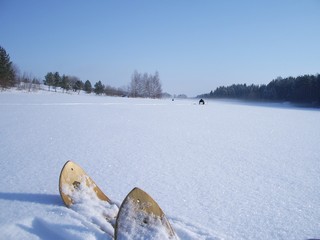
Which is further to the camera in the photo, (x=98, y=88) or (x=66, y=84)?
(x=98, y=88)

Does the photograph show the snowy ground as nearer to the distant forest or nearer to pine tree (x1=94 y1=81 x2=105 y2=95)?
the distant forest

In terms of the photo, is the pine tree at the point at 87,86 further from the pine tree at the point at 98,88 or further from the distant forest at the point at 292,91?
the distant forest at the point at 292,91

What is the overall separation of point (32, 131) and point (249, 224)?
6608 mm

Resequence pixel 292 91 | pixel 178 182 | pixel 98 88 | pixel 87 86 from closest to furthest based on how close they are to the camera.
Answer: pixel 178 182
pixel 292 91
pixel 98 88
pixel 87 86

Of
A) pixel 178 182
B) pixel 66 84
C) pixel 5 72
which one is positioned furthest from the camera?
pixel 66 84

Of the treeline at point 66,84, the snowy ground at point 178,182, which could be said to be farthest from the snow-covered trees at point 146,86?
the snowy ground at point 178,182

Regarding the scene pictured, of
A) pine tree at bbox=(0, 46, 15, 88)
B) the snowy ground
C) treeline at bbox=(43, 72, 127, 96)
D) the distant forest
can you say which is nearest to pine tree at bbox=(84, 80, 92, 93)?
treeline at bbox=(43, 72, 127, 96)

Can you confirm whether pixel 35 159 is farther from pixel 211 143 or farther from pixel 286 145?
pixel 286 145

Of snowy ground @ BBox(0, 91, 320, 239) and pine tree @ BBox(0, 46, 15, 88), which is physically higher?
pine tree @ BBox(0, 46, 15, 88)

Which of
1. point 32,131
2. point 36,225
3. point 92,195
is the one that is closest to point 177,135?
point 32,131

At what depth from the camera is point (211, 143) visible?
Answer: 6992 mm

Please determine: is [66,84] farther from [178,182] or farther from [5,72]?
[178,182]

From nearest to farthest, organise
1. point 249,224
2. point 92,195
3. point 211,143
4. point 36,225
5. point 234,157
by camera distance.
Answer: point 36,225 < point 249,224 < point 92,195 < point 234,157 < point 211,143

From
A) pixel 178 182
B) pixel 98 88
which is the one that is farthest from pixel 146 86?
pixel 178 182
